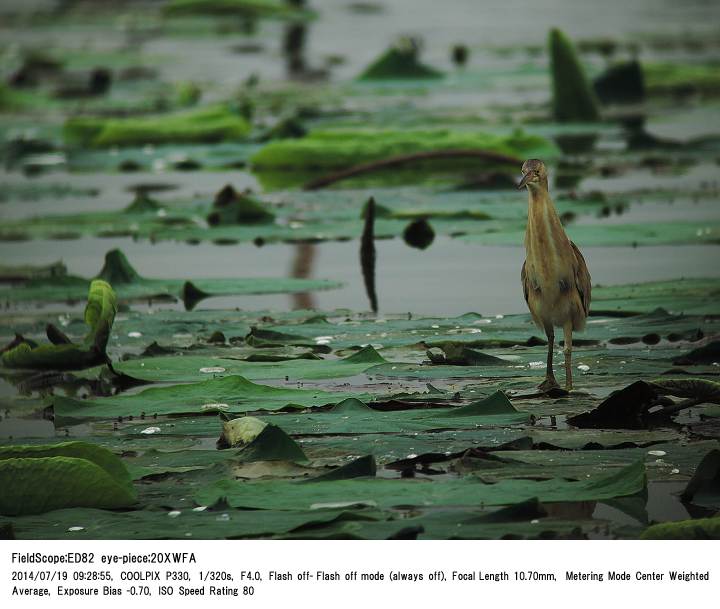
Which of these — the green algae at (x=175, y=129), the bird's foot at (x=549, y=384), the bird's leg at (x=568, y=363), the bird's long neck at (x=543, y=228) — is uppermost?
the green algae at (x=175, y=129)

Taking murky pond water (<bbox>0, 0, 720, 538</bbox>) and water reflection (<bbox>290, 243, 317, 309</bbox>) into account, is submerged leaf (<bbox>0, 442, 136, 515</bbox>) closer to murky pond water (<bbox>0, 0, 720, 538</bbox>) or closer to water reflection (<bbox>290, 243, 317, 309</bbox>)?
murky pond water (<bbox>0, 0, 720, 538</bbox>)

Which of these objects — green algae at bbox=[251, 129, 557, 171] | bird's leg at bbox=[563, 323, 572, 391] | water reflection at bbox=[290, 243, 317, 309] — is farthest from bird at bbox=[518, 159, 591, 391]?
green algae at bbox=[251, 129, 557, 171]

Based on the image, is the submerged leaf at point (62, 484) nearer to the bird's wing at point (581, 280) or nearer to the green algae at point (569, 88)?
the bird's wing at point (581, 280)

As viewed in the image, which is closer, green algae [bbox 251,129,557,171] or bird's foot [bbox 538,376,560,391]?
bird's foot [bbox 538,376,560,391]

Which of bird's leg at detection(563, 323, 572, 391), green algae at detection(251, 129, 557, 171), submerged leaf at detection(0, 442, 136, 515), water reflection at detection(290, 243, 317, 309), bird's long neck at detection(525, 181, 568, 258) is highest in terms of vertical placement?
green algae at detection(251, 129, 557, 171)

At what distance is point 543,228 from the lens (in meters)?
3.97

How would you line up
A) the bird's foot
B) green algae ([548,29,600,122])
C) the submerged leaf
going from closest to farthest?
the submerged leaf → the bird's foot → green algae ([548,29,600,122])

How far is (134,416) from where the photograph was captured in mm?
3947

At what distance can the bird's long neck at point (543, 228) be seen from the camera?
396 cm

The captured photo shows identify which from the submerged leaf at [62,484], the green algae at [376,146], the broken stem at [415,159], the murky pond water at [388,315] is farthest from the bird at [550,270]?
the green algae at [376,146]

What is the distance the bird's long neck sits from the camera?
Answer: 3961mm

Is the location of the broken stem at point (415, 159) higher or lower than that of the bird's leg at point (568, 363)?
higher

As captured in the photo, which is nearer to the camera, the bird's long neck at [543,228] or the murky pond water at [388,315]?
the murky pond water at [388,315]
